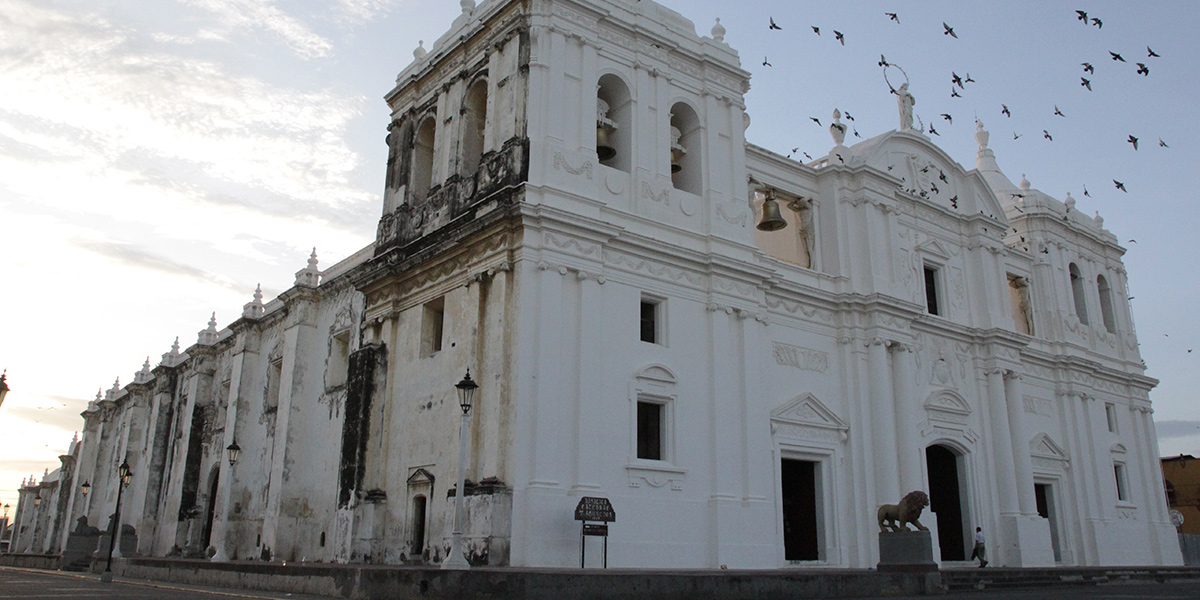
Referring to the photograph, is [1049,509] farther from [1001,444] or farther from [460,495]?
[460,495]

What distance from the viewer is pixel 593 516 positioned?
51.2ft

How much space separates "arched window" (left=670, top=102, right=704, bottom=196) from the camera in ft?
68.4

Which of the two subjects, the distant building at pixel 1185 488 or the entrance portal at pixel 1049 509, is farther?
the distant building at pixel 1185 488

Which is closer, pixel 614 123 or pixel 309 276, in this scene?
pixel 614 123

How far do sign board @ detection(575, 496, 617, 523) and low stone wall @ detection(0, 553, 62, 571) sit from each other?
22062 millimetres

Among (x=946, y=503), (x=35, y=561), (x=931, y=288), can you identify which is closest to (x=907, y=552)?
(x=946, y=503)

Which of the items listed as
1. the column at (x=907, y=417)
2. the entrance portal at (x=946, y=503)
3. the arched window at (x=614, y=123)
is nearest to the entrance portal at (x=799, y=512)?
the column at (x=907, y=417)

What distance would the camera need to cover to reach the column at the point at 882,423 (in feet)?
71.5

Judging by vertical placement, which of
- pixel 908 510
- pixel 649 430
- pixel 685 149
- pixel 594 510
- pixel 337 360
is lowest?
pixel 594 510

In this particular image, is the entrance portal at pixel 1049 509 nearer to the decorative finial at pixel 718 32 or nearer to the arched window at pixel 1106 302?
the arched window at pixel 1106 302

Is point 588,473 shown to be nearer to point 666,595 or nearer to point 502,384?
point 502,384

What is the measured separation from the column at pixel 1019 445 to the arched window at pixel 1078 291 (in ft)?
22.0

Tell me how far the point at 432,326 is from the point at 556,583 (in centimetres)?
963

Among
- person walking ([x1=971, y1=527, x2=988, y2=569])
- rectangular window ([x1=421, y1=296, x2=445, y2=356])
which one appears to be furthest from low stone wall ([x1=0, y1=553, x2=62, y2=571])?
person walking ([x1=971, y1=527, x2=988, y2=569])
